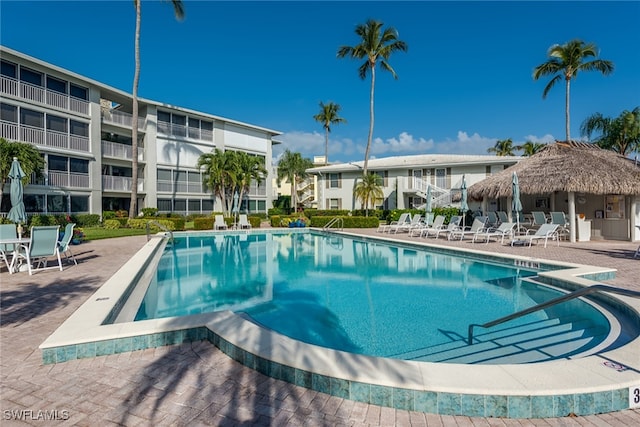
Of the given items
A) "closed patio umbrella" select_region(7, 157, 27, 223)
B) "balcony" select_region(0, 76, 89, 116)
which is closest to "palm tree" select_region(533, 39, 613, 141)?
"closed patio umbrella" select_region(7, 157, 27, 223)

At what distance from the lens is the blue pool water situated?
5.12m

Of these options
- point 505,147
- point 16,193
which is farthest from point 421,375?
point 505,147

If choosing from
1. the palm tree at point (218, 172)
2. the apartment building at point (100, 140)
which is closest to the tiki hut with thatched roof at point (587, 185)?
the palm tree at point (218, 172)

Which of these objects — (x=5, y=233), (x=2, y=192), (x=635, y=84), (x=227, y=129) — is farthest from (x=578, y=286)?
(x=227, y=129)

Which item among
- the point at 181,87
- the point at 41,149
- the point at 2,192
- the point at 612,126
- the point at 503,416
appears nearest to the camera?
the point at 503,416

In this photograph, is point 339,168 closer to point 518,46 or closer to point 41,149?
point 518,46

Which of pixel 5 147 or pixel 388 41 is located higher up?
pixel 388 41

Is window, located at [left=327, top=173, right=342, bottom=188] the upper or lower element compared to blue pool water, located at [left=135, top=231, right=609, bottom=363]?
upper

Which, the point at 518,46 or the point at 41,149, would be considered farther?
the point at 518,46

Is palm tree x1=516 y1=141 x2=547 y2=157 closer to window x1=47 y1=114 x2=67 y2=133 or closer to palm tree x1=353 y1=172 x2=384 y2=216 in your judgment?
palm tree x1=353 y1=172 x2=384 y2=216

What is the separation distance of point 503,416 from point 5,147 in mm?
22809

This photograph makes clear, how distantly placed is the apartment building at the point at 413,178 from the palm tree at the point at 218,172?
927cm

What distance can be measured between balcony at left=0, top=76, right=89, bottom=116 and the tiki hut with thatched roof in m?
27.0

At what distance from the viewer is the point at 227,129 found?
114 ft
